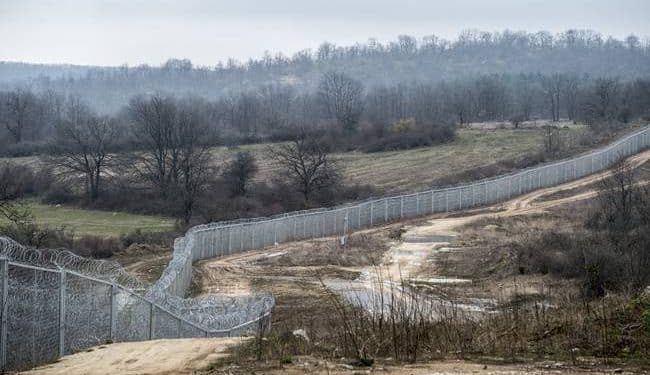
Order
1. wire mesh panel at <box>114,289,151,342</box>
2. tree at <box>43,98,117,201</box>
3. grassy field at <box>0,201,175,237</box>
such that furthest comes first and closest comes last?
tree at <box>43,98,117,201</box> < grassy field at <box>0,201,175,237</box> < wire mesh panel at <box>114,289,151,342</box>

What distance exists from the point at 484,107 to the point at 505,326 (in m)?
154

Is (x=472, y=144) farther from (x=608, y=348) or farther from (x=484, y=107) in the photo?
(x=608, y=348)

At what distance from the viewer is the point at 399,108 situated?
178 metres

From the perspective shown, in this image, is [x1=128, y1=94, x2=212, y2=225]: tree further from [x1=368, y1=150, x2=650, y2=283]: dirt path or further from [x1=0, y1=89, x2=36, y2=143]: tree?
[x1=0, y1=89, x2=36, y2=143]: tree

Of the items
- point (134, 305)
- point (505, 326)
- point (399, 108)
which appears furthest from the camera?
point (399, 108)

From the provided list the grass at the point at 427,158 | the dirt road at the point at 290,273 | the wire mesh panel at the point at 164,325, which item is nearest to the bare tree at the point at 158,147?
the grass at the point at 427,158

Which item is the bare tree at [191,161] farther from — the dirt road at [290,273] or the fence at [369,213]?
the dirt road at [290,273]

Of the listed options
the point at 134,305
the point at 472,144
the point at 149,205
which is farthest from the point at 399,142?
the point at 134,305

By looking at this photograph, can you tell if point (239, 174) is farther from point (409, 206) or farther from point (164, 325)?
point (164, 325)

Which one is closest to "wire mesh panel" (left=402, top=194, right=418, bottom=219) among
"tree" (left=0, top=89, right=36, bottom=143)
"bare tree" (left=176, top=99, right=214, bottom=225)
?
"bare tree" (left=176, top=99, right=214, bottom=225)

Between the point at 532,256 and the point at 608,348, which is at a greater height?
the point at 608,348

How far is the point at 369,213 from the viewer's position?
58.4m

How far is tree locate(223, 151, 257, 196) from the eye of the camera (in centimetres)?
7725

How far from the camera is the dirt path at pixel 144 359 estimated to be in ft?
39.5
